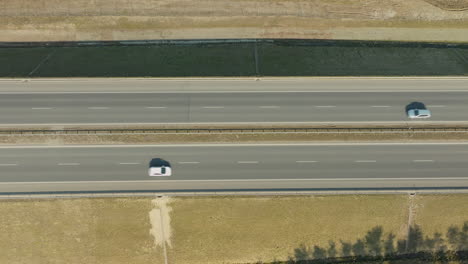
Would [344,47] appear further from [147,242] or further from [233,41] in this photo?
[147,242]

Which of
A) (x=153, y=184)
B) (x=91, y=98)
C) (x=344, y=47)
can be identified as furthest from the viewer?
(x=344, y=47)

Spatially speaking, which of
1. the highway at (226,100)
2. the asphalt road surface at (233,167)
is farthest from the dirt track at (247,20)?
the asphalt road surface at (233,167)

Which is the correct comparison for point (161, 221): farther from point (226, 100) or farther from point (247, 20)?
point (247, 20)

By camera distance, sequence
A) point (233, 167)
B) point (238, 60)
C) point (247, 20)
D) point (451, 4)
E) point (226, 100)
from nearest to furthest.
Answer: point (233, 167) → point (226, 100) → point (238, 60) → point (451, 4) → point (247, 20)

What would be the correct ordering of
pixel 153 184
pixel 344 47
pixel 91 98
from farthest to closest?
pixel 344 47 → pixel 91 98 → pixel 153 184

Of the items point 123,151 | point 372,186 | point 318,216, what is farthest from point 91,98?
point 372,186

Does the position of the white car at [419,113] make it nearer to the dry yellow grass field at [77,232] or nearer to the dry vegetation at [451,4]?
the dry vegetation at [451,4]

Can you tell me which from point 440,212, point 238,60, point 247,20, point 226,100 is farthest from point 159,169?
point 440,212
